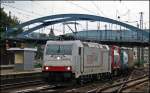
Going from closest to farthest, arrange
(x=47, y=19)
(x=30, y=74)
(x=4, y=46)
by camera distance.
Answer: (x=30, y=74) → (x=4, y=46) → (x=47, y=19)

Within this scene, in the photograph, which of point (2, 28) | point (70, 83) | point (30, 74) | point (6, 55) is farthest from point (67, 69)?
point (2, 28)

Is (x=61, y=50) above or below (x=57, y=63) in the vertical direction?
above

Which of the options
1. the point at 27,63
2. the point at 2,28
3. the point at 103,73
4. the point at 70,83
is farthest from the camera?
the point at 2,28

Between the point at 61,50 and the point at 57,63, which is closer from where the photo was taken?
the point at 57,63

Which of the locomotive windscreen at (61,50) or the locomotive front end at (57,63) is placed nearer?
the locomotive front end at (57,63)

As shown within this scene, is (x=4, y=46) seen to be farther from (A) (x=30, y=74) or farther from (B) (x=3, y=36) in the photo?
(A) (x=30, y=74)

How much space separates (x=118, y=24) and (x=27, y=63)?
41.4 metres

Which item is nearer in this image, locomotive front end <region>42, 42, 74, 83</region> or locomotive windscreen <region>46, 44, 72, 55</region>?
locomotive front end <region>42, 42, 74, 83</region>

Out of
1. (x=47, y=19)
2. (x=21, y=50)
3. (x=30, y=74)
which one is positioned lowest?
(x=30, y=74)

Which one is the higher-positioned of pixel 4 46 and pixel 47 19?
pixel 47 19

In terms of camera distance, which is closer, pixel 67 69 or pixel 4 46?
pixel 67 69

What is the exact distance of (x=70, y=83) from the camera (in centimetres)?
2233

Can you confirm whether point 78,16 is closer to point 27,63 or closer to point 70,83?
point 27,63

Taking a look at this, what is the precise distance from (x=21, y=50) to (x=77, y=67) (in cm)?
1924
